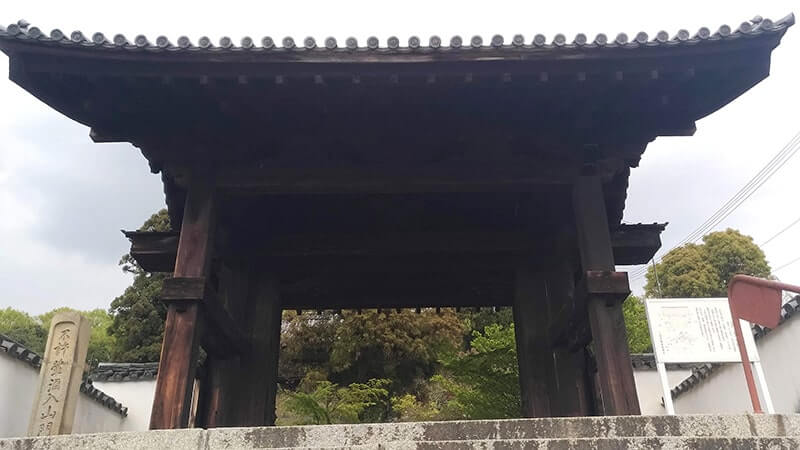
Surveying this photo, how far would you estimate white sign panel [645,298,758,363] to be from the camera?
17.8 ft

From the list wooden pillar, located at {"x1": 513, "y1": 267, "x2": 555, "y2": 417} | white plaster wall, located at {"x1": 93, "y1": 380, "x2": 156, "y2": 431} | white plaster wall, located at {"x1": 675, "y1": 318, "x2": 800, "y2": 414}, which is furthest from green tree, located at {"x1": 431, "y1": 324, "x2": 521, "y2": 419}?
white plaster wall, located at {"x1": 93, "y1": 380, "x2": 156, "y2": 431}

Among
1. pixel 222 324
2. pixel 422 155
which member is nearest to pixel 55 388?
pixel 222 324

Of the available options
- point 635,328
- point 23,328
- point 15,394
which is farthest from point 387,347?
point 23,328

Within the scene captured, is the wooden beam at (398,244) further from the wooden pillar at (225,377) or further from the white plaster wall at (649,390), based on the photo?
the white plaster wall at (649,390)

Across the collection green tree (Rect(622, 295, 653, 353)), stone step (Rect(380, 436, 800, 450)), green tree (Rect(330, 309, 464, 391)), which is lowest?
stone step (Rect(380, 436, 800, 450))

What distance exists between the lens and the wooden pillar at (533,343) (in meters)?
7.27

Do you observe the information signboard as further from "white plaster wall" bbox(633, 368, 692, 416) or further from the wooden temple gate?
"white plaster wall" bbox(633, 368, 692, 416)

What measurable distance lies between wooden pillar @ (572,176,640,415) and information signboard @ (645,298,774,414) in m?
0.49

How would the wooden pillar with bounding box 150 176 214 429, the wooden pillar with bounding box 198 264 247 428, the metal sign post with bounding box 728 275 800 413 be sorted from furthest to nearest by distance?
the wooden pillar with bounding box 198 264 247 428 < the wooden pillar with bounding box 150 176 214 429 < the metal sign post with bounding box 728 275 800 413

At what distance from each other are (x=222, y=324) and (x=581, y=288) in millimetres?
3573

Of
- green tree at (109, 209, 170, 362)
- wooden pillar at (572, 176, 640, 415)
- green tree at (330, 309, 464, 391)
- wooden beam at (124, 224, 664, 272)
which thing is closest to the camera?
wooden pillar at (572, 176, 640, 415)

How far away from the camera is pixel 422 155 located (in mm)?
5973

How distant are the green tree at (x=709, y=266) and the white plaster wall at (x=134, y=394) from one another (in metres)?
29.8

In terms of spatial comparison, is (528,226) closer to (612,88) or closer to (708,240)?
(612,88)
